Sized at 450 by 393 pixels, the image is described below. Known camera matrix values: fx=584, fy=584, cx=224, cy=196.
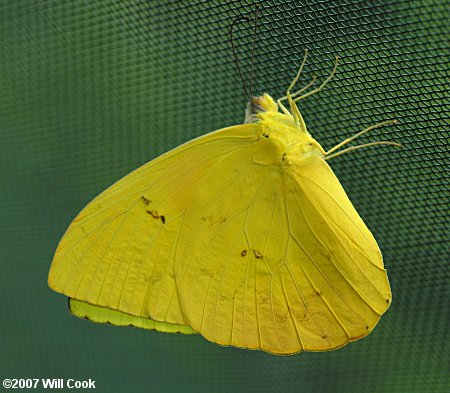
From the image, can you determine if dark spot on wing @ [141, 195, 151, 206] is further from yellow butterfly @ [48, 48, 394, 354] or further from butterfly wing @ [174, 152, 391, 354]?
butterfly wing @ [174, 152, 391, 354]

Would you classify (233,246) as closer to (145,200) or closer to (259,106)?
(145,200)

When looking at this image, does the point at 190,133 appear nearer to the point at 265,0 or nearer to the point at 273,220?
the point at 265,0

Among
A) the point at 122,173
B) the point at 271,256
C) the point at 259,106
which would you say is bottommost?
the point at 271,256

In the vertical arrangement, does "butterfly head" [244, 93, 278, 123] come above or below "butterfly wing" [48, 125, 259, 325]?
above

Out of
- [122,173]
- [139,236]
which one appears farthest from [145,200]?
[122,173]

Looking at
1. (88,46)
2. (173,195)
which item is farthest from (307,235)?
(88,46)

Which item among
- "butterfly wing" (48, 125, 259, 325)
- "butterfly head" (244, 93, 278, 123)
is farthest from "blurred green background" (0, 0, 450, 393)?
"butterfly wing" (48, 125, 259, 325)
